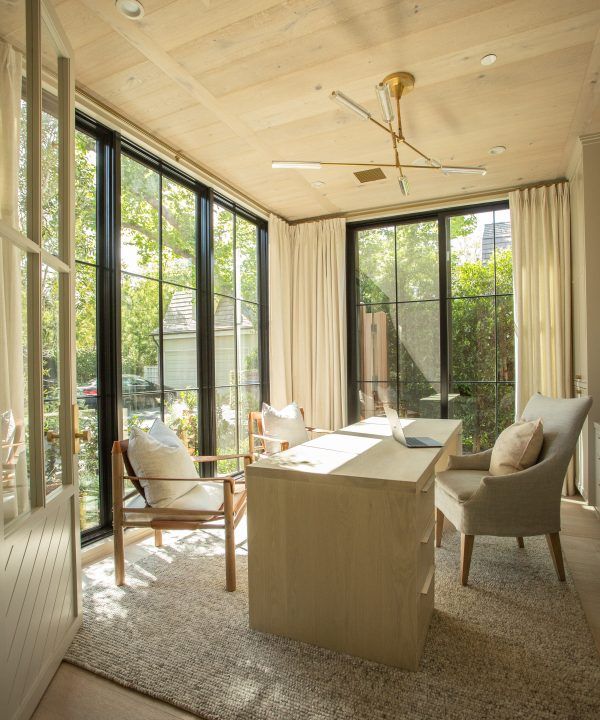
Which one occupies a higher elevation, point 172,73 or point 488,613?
point 172,73

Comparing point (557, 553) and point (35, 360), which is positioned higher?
point (35, 360)

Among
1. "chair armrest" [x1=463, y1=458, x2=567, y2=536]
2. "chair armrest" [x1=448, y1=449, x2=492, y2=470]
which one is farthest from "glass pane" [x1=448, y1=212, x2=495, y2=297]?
"chair armrest" [x1=463, y1=458, x2=567, y2=536]

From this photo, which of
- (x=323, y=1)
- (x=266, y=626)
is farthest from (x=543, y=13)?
(x=266, y=626)

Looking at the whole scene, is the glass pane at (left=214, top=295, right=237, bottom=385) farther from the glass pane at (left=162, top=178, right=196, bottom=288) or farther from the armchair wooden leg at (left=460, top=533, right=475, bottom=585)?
the armchair wooden leg at (left=460, top=533, right=475, bottom=585)

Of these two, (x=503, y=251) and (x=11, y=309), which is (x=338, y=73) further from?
(x=503, y=251)

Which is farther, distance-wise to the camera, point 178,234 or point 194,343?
point 194,343

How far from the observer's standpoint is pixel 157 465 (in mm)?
2475

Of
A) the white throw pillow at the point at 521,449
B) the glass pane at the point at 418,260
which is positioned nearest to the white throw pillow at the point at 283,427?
the white throw pillow at the point at 521,449

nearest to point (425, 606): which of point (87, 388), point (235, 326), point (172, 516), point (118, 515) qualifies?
point (172, 516)

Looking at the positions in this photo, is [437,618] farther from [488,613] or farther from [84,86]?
[84,86]

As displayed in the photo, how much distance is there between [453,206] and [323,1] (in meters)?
2.73

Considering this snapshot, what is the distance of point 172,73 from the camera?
2.49 metres

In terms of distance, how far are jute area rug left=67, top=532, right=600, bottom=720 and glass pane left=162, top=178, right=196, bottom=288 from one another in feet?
7.01

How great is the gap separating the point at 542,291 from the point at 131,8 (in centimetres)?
359
